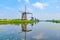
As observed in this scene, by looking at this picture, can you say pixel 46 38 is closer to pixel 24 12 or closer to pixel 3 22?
pixel 3 22

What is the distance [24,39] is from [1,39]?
3.88 feet

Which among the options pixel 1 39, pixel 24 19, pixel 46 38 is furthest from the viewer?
pixel 24 19

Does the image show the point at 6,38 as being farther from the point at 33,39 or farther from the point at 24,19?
the point at 24,19

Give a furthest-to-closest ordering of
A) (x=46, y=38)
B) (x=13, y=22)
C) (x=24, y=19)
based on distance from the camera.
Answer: (x=24, y=19)
(x=13, y=22)
(x=46, y=38)

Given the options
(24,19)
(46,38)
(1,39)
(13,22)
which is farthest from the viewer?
(24,19)

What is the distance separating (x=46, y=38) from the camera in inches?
381

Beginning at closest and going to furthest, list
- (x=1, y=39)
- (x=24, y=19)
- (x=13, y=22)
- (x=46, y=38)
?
(x=1, y=39) → (x=46, y=38) → (x=13, y=22) → (x=24, y=19)

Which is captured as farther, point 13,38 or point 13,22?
point 13,22

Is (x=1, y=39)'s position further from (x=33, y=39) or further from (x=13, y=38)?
(x=33, y=39)

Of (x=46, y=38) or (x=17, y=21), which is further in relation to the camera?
(x=17, y=21)

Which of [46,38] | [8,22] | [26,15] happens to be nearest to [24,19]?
[26,15]

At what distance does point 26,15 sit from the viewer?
22188 millimetres

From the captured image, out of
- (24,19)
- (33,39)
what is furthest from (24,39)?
(24,19)

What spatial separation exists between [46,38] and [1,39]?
8.04 feet
